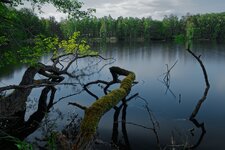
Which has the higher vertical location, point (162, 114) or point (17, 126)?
point (17, 126)

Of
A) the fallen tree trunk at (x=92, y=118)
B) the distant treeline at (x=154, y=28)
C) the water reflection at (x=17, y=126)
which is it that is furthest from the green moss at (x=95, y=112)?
the distant treeline at (x=154, y=28)

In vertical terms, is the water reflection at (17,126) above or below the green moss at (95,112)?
below

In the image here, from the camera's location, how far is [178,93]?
31.1 meters

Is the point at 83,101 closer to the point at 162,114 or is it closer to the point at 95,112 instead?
the point at 162,114

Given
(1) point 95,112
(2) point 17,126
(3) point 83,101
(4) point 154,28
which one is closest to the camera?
(1) point 95,112

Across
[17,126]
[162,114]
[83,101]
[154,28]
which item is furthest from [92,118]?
[154,28]

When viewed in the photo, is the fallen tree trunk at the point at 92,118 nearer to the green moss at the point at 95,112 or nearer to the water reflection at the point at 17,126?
the green moss at the point at 95,112

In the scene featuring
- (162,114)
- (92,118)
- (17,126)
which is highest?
(92,118)

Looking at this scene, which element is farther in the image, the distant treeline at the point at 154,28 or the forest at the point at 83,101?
the distant treeline at the point at 154,28

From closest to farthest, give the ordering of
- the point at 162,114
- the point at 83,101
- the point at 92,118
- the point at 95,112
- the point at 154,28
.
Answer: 1. the point at 92,118
2. the point at 95,112
3. the point at 162,114
4. the point at 83,101
5. the point at 154,28

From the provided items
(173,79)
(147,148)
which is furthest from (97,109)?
(173,79)

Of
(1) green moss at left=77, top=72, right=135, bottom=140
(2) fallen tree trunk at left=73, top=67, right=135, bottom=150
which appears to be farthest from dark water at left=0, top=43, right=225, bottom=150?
(1) green moss at left=77, top=72, right=135, bottom=140

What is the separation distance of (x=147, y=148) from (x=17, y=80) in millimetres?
26470

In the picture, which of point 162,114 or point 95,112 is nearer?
point 95,112
